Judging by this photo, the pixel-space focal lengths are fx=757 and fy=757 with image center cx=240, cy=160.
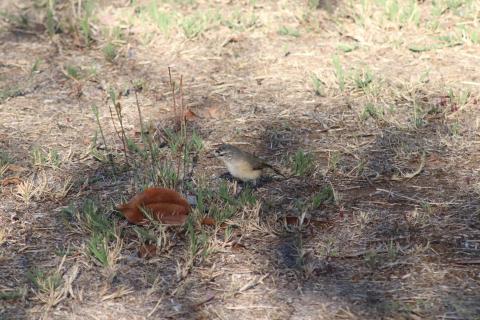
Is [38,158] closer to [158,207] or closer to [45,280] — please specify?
[158,207]

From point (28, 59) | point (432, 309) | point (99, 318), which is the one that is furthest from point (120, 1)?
point (432, 309)

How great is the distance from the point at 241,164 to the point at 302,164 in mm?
509

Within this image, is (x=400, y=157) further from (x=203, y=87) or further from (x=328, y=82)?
(x=203, y=87)

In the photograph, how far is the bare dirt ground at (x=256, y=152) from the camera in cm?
426

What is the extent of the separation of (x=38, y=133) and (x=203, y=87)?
1.53 metres

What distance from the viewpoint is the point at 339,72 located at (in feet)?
21.9

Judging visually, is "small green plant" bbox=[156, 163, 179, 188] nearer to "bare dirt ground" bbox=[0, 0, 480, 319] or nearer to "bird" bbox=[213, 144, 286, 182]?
"bare dirt ground" bbox=[0, 0, 480, 319]

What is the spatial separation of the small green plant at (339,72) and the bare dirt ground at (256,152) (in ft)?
0.12

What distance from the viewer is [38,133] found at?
6.23 m

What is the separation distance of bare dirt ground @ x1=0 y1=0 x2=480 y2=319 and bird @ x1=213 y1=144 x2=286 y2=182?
12 centimetres

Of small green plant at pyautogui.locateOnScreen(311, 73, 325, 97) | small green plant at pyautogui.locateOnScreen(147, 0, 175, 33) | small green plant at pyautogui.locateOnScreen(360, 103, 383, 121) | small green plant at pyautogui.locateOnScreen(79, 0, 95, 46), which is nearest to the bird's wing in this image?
small green plant at pyautogui.locateOnScreen(360, 103, 383, 121)

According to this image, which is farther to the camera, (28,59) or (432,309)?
(28,59)

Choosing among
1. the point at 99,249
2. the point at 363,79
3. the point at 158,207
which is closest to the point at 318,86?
the point at 363,79

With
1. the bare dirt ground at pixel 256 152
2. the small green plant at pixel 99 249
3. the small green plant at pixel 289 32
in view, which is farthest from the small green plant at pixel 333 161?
the small green plant at pixel 289 32
